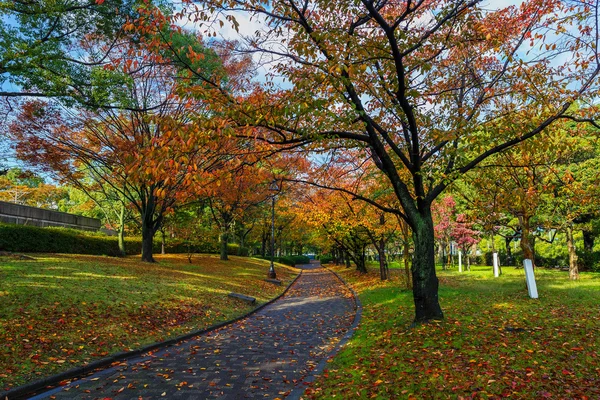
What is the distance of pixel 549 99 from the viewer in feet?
23.6

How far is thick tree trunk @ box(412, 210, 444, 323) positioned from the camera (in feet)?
23.2

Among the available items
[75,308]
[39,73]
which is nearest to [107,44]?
[39,73]

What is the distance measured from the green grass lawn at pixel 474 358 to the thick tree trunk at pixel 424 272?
0.32m

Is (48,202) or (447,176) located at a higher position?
(48,202)

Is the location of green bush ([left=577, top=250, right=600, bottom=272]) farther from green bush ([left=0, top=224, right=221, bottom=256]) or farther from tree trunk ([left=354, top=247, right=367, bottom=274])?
green bush ([left=0, top=224, right=221, bottom=256])

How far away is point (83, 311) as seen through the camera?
7.70 m

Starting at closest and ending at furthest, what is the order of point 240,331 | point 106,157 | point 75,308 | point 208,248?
point 75,308 < point 240,331 < point 106,157 < point 208,248

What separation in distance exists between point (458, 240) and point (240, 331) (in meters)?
27.2

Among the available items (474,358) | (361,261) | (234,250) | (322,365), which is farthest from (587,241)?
(234,250)

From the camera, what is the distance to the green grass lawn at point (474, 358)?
4184 mm

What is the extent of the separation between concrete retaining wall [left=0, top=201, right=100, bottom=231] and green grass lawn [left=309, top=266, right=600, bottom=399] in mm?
18410

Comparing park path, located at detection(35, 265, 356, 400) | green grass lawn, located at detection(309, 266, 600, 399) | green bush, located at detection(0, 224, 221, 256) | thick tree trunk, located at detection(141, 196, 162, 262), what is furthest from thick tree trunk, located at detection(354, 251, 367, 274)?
green grass lawn, located at detection(309, 266, 600, 399)

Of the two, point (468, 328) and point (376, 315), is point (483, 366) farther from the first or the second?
point (376, 315)

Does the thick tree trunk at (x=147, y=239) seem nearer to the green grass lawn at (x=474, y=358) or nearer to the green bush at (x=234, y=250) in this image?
the green grass lawn at (x=474, y=358)
